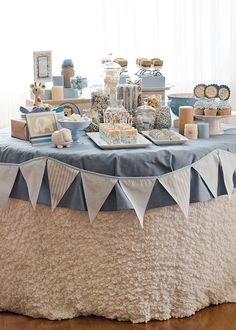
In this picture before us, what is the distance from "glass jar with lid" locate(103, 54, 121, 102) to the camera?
9.63 feet

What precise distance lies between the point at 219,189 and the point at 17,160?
0.77 metres

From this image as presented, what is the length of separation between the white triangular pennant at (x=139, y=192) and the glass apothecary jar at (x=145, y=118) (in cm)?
47

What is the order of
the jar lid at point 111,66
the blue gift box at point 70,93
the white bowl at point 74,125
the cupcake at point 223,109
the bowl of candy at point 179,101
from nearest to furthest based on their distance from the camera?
the white bowl at point 74,125, the cupcake at point 223,109, the jar lid at point 111,66, the bowl of candy at point 179,101, the blue gift box at point 70,93

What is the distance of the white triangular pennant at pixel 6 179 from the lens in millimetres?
2559

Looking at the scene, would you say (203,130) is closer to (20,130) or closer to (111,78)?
(111,78)

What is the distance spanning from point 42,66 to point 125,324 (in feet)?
4.06

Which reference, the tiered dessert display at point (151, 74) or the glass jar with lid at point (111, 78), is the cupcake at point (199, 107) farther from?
the glass jar with lid at point (111, 78)

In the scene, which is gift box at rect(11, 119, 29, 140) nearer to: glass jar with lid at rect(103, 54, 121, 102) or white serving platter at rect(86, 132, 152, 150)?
white serving platter at rect(86, 132, 152, 150)

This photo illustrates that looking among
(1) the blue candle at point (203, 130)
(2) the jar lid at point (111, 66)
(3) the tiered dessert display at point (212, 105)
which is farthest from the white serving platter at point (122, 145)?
(2) the jar lid at point (111, 66)

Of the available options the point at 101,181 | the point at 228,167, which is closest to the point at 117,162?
the point at 101,181

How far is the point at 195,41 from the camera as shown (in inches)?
181

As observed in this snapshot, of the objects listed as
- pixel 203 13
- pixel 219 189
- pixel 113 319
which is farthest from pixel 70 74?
pixel 203 13

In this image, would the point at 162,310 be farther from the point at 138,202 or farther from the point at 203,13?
the point at 203,13

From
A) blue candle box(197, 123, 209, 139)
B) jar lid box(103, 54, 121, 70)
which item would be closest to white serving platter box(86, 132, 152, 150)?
blue candle box(197, 123, 209, 139)
